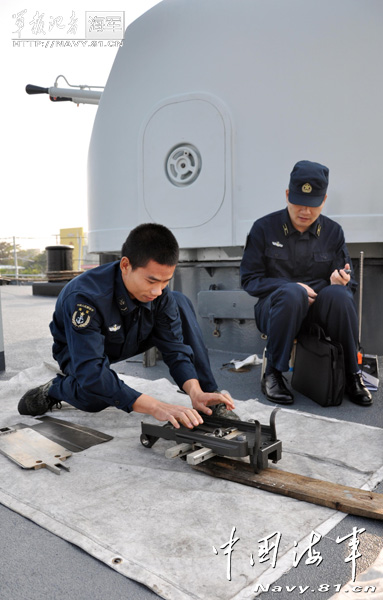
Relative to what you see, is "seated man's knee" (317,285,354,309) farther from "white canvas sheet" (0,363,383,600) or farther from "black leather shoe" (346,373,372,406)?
"white canvas sheet" (0,363,383,600)

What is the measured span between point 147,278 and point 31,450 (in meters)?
0.68

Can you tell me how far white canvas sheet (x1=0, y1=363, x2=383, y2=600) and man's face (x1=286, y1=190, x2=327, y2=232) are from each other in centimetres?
100

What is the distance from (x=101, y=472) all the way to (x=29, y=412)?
661 millimetres

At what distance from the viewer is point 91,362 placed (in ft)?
5.13

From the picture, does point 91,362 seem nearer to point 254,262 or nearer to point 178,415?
point 178,415

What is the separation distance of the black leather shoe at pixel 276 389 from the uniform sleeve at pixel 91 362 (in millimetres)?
877

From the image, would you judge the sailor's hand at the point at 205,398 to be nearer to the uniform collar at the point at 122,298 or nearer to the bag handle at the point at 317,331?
the uniform collar at the point at 122,298

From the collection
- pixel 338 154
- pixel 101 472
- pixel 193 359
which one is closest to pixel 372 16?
pixel 338 154

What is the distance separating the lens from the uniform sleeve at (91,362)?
156 centimetres

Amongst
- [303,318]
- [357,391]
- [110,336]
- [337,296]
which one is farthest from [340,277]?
[110,336]

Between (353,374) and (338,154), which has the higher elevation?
(338,154)

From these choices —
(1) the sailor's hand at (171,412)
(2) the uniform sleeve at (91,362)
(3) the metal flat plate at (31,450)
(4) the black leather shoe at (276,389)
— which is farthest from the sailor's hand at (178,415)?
(4) the black leather shoe at (276,389)

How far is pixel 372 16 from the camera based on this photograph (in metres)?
2.77

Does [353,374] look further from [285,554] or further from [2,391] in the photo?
[2,391]
